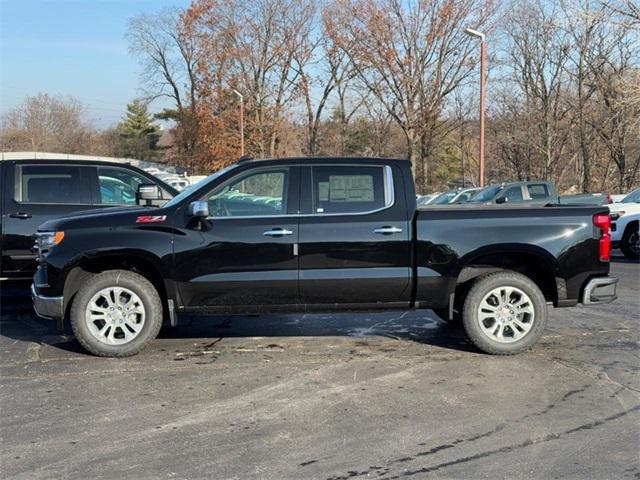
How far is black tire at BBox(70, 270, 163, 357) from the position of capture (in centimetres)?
596

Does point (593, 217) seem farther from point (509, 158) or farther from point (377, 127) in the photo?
point (377, 127)

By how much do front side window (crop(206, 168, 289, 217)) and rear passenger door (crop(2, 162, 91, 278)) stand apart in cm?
310

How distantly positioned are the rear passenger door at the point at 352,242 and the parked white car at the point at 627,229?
991cm

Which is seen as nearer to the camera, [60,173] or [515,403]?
[515,403]

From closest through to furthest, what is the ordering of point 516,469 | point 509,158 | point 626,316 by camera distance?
1. point 516,469
2. point 626,316
3. point 509,158

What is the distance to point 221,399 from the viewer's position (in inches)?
194

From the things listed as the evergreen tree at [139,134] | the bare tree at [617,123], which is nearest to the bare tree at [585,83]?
the bare tree at [617,123]

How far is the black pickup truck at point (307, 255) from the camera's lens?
5957 mm

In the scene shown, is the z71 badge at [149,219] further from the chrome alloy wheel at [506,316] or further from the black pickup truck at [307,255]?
the chrome alloy wheel at [506,316]

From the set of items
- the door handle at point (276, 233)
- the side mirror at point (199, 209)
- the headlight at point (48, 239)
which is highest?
the side mirror at point (199, 209)

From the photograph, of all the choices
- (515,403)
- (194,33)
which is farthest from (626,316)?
(194,33)

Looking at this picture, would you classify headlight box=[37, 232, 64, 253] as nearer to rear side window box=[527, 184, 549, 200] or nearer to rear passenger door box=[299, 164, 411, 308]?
rear passenger door box=[299, 164, 411, 308]

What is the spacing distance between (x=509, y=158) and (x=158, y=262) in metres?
41.9

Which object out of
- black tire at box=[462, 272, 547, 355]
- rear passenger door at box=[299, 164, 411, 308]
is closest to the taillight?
black tire at box=[462, 272, 547, 355]
